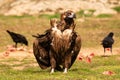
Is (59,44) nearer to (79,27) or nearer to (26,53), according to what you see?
(26,53)

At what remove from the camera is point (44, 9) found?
48.9 metres

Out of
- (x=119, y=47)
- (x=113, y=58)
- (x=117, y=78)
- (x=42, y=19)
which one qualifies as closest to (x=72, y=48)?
(x=117, y=78)

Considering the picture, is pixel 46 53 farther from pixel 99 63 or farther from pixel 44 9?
pixel 44 9

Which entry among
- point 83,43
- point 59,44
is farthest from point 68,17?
point 83,43

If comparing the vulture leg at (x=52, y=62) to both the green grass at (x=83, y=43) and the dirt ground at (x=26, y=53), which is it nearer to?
the green grass at (x=83, y=43)

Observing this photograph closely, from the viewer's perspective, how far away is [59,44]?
15328mm

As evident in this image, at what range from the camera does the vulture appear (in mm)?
15344

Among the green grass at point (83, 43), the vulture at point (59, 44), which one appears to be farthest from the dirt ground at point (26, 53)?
the vulture at point (59, 44)

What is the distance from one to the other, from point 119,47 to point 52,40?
14.6 metres

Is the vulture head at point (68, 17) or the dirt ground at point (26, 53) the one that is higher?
the vulture head at point (68, 17)

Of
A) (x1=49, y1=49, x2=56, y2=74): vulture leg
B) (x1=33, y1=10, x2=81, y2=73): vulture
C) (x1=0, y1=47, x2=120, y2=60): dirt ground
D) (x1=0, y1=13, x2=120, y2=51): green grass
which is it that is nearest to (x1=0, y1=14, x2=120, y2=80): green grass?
(x1=0, y1=13, x2=120, y2=51): green grass

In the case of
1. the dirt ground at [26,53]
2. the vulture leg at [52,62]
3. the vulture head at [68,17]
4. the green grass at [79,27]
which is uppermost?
the vulture head at [68,17]

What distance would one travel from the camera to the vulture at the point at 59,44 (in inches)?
604

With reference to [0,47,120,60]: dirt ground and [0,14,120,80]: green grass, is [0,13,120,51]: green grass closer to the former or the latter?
[0,14,120,80]: green grass
